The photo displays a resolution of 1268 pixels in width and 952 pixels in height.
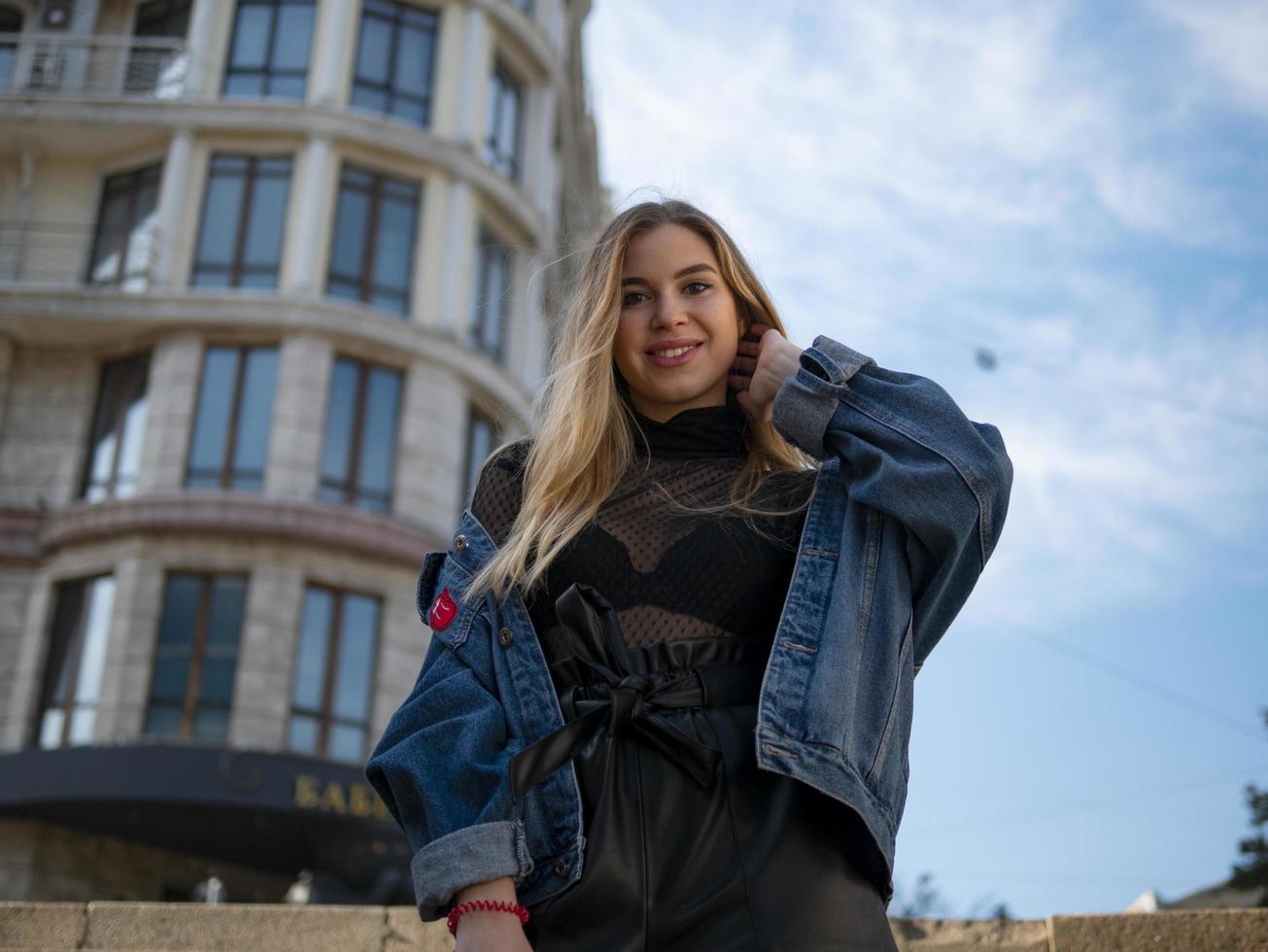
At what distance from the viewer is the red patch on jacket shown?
2869 millimetres

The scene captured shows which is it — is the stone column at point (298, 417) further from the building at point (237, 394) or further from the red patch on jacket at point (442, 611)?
the red patch on jacket at point (442, 611)

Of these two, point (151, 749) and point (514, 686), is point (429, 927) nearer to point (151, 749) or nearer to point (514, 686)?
point (514, 686)

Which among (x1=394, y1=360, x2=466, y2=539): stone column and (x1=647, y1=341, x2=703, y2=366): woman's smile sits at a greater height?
(x1=394, y1=360, x2=466, y2=539): stone column

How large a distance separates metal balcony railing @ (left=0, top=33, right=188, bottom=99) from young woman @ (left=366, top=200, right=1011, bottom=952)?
2051 centimetres

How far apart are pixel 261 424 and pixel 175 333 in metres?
1.99

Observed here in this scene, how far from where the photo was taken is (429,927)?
450 cm

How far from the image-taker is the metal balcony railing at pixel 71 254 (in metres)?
20.8

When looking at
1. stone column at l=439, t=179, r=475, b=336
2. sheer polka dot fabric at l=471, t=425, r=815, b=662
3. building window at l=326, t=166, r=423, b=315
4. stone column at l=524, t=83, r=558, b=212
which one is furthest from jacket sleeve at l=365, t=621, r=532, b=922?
stone column at l=524, t=83, r=558, b=212

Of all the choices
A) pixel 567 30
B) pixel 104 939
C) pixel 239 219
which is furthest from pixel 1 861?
pixel 567 30

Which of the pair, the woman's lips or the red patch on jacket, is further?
the woman's lips

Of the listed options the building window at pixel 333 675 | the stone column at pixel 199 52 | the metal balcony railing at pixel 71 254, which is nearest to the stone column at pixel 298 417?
A: the building window at pixel 333 675

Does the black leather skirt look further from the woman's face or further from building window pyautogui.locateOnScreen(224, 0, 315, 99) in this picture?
building window pyautogui.locateOnScreen(224, 0, 315, 99)

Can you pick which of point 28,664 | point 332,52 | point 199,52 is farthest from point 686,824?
point 199,52

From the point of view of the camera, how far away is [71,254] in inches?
840
